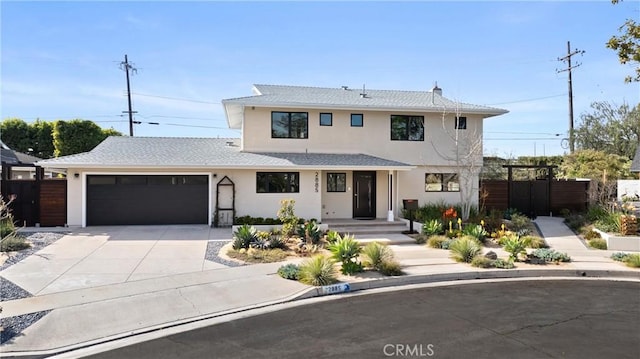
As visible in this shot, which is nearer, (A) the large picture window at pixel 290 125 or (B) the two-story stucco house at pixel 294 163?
(B) the two-story stucco house at pixel 294 163

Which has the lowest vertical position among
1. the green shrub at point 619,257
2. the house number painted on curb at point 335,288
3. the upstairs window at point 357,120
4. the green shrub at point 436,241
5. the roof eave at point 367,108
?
the house number painted on curb at point 335,288

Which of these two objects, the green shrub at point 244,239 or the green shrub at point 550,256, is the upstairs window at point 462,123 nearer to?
the green shrub at point 550,256

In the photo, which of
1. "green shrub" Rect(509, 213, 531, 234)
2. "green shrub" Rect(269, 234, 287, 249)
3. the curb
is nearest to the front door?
"green shrub" Rect(509, 213, 531, 234)

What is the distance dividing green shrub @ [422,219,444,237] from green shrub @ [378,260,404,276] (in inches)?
199

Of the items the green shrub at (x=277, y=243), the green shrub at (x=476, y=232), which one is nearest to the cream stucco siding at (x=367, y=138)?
the green shrub at (x=476, y=232)

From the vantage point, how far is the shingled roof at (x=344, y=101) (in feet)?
59.2

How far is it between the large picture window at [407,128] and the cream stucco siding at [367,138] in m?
0.21

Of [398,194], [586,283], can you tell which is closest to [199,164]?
[398,194]

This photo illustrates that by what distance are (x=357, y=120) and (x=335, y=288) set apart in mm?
11366

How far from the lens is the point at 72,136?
29.6 m

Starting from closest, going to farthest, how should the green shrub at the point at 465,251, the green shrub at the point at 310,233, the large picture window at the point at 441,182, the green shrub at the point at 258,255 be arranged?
1. the green shrub at the point at 258,255
2. the green shrub at the point at 465,251
3. the green shrub at the point at 310,233
4. the large picture window at the point at 441,182

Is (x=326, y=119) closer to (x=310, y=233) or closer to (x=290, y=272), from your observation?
(x=310, y=233)

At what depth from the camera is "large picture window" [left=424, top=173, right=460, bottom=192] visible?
19.7 metres

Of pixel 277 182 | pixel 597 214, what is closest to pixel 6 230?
pixel 277 182
